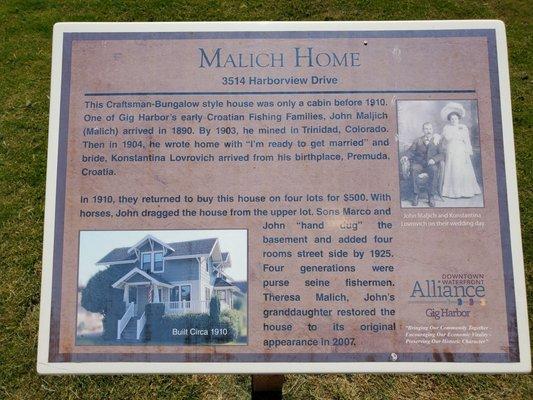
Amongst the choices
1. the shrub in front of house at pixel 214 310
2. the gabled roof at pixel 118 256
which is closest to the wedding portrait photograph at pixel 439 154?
the shrub in front of house at pixel 214 310

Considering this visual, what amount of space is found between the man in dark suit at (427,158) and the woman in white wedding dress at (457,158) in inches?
1.4

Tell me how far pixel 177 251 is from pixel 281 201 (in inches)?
18.4

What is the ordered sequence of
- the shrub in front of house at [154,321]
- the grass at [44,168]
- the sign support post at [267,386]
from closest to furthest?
the shrub in front of house at [154,321] → the sign support post at [267,386] → the grass at [44,168]

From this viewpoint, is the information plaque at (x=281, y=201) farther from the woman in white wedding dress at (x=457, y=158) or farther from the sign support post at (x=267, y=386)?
the sign support post at (x=267, y=386)

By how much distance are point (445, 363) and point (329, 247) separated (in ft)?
2.09

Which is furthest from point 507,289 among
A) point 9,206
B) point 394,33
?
point 9,206

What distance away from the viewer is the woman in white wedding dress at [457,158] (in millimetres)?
2244

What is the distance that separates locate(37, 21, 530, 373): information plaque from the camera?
2156 millimetres

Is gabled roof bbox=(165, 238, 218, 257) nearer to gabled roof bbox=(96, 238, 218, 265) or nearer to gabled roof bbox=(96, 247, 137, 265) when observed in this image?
gabled roof bbox=(96, 238, 218, 265)

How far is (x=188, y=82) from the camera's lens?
2342mm

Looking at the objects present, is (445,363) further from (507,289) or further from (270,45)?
(270,45)

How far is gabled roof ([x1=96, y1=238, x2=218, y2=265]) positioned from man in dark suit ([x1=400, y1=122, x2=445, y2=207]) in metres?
0.86

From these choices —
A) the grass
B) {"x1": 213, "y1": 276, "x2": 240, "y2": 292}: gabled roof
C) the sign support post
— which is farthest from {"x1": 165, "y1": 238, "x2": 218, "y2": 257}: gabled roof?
the grass

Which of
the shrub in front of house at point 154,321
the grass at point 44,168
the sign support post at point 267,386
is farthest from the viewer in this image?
the grass at point 44,168
